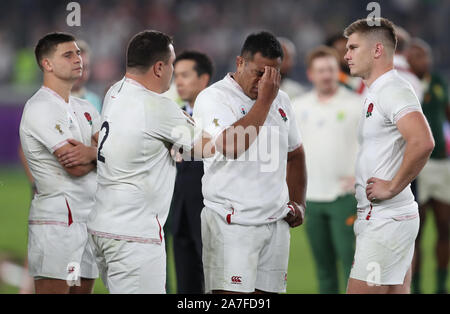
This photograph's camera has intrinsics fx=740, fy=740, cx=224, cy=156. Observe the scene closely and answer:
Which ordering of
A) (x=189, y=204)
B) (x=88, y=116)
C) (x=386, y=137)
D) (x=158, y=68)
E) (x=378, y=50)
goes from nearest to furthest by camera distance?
1. (x=158, y=68)
2. (x=386, y=137)
3. (x=378, y=50)
4. (x=88, y=116)
5. (x=189, y=204)

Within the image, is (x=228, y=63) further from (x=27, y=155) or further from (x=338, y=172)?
(x=27, y=155)

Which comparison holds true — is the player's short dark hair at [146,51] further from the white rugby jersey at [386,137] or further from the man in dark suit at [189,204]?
the man in dark suit at [189,204]

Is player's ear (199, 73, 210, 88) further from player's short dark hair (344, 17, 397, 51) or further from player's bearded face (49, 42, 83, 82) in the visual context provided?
player's short dark hair (344, 17, 397, 51)

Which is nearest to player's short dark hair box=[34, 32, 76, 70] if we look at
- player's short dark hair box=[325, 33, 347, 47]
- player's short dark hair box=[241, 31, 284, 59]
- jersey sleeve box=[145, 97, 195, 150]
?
jersey sleeve box=[145, 97, 195, 150]

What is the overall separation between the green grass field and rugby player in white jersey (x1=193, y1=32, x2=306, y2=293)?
2087 millimetres

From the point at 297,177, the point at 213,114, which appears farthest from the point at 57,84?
the point at 297,177

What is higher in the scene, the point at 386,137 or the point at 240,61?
the point at 240,61

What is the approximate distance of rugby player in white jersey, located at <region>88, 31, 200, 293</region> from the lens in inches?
161

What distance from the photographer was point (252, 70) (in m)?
4.28

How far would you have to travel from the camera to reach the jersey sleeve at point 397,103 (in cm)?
432

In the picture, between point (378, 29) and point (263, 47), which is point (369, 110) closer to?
point (378, 29)

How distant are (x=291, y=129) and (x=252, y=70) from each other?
0.55m

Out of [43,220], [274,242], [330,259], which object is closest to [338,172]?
[330,259]
